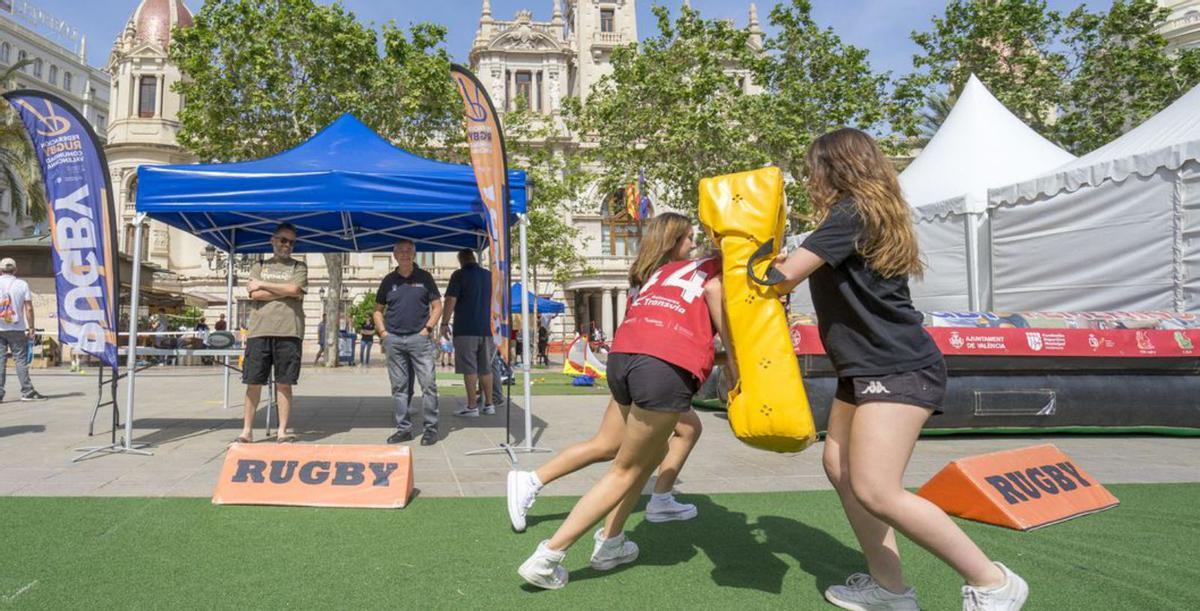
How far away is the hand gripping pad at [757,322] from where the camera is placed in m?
2.41

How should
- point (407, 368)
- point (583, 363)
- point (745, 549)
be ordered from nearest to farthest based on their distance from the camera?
point (745, 549) → point (407, 368) → point (583, 363)

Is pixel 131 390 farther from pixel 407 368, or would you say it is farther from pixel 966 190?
pixel 966 190

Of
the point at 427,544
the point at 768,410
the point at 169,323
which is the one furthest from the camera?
the point at 169,323

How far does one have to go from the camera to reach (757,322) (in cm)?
247

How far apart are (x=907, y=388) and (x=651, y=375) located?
93 cm

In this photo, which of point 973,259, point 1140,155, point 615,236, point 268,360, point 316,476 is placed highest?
point 615,236

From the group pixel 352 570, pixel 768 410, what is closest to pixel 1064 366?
pixel 768 410

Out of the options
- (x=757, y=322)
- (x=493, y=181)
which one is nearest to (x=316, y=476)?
(x=493, y=181)

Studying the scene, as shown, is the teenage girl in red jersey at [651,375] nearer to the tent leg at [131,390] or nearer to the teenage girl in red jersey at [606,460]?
the teenage girl in red jersey at [606,460]

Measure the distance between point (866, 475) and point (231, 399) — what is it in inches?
424

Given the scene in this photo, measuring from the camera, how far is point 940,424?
23.2 ft

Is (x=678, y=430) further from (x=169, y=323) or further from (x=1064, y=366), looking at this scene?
(x=169, y=323)

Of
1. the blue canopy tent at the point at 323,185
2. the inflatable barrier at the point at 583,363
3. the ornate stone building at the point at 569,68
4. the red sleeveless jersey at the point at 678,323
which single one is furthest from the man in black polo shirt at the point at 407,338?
the ornate stone building at the point at 569,68

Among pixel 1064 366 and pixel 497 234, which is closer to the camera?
pixel 497 234
